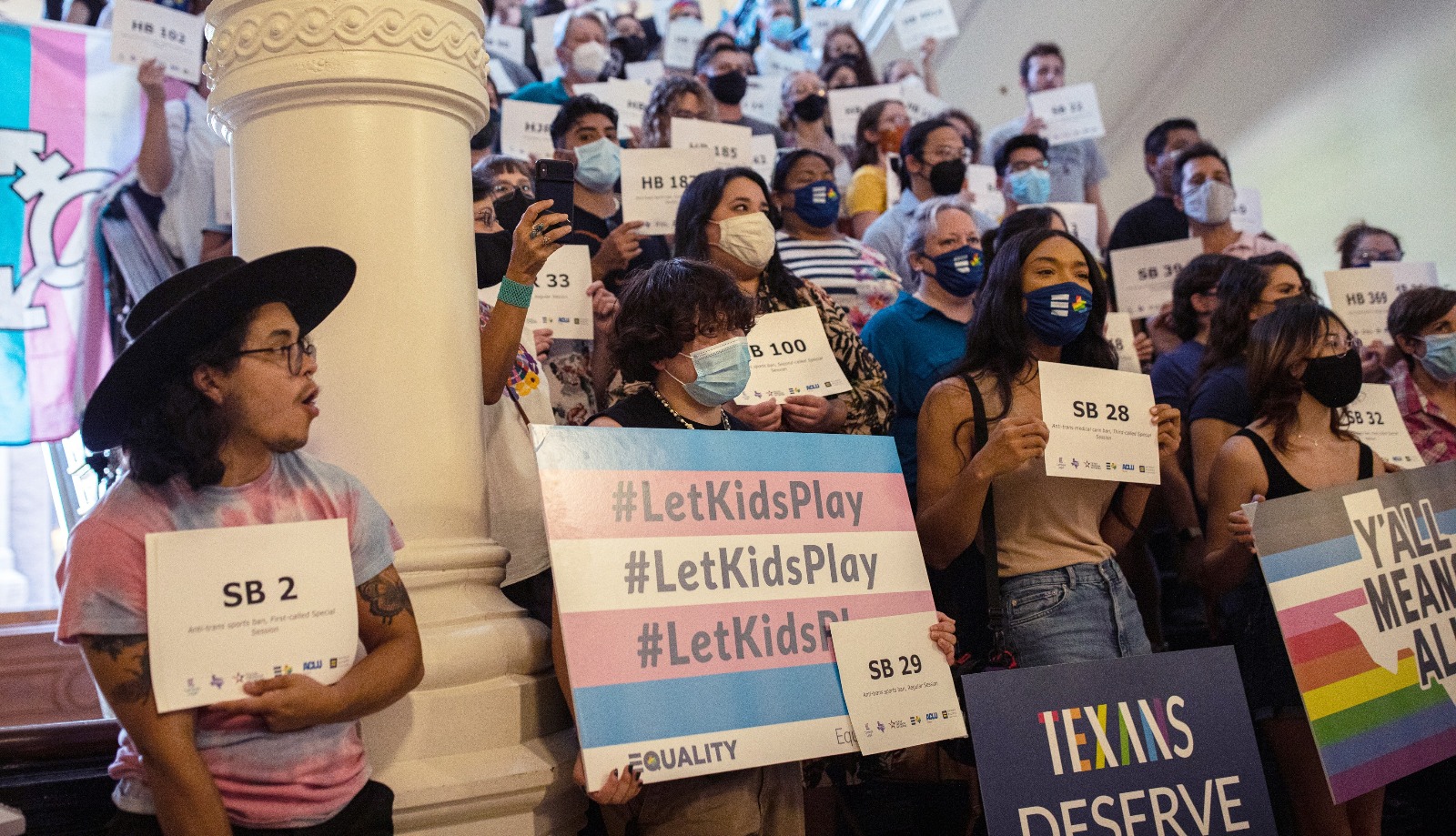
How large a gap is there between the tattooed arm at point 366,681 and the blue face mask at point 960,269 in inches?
96.5

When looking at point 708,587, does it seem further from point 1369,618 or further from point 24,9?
point 24,9

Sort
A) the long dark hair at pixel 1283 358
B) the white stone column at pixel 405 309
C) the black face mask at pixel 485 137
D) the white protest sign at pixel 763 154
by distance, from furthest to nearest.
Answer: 1. the white protest sign at pixel 763 154
2. the black face mask at pixel 485 137
3. the long dark hair at pixel 1283 358
4. the white stone column at pixel 405 309

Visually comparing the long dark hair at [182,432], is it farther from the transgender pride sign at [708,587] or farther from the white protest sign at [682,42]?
the white protest sign at [682,42]

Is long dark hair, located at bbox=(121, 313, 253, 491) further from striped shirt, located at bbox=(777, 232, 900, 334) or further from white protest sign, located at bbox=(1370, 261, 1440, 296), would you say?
white protest sign, located at bbox=(1370, 261, 1440, 296)

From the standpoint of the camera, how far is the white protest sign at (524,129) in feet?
18.4

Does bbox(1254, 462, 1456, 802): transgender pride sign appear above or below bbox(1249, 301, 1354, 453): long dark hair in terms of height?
below

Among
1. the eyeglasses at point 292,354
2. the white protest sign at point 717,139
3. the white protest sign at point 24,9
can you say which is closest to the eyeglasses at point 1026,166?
the white protest sign at point 717,139

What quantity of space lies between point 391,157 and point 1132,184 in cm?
815

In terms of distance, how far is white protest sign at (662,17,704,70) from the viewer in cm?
793

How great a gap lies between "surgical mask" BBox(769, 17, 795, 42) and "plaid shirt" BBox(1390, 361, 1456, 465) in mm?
5217

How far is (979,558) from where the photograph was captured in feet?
11.0

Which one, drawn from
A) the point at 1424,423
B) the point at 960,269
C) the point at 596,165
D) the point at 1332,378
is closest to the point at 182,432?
the point at 960,269

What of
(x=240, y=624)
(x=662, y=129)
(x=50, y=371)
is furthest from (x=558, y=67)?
(x=240, y=624)

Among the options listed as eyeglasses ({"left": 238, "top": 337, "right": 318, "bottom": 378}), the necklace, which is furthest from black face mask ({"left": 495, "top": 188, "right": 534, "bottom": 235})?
eyeglasses ({"left": 238, "top": 337, "right": 318, "bottom": 378})
